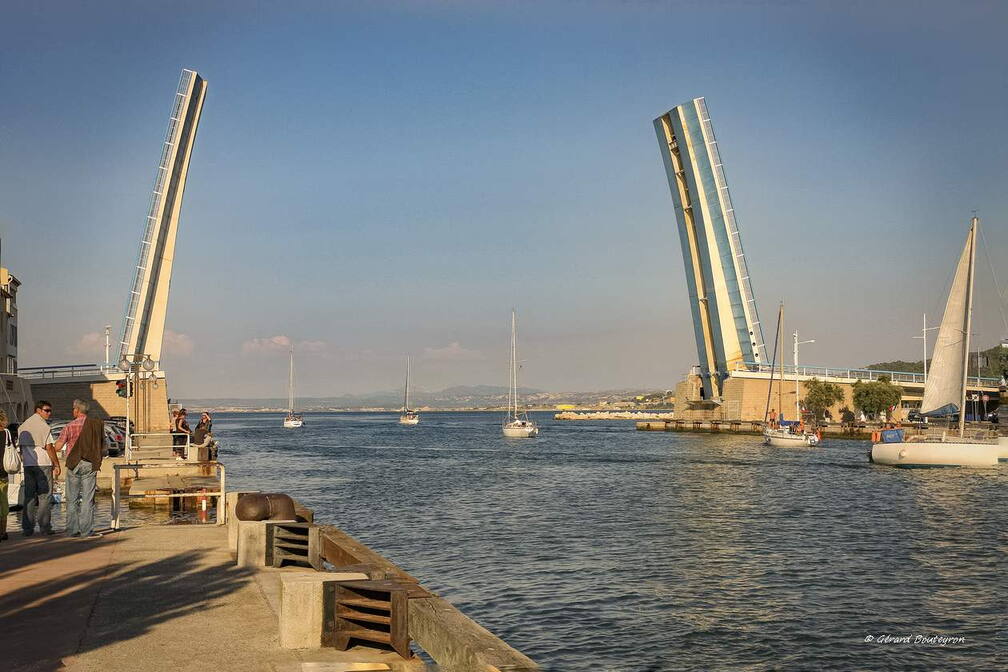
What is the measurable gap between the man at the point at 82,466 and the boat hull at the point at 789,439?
5893 cm

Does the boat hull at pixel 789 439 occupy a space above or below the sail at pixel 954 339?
below

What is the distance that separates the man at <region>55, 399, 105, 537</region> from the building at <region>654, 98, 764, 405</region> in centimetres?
5947

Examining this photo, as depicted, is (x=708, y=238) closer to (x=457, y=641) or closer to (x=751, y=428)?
(x=751, y=428)

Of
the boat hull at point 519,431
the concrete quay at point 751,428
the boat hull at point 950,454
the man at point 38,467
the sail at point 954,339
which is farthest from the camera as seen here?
the boat hull at point 519,431

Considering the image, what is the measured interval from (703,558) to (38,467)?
1258 centimetres

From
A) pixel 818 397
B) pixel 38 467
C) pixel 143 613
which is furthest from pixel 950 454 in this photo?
pixel 818 397

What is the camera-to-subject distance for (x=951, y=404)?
163 ft

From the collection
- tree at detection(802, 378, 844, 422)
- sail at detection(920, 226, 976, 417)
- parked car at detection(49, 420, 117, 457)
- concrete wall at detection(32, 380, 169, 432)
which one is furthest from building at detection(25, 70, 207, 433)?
tree at detection(802, 378, 844, 422)

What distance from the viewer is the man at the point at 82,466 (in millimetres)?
13023

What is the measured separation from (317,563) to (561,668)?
11.0ft

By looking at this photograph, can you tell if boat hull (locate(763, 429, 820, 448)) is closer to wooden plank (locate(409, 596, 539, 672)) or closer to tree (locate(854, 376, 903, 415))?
tree (locate(854, 376, 903, 415))

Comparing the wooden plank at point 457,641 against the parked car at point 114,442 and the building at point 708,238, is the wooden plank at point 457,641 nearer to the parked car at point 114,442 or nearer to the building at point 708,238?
the parked car at point 114,442

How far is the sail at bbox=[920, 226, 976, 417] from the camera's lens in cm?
4797

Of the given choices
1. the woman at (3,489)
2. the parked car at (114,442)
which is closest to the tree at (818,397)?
the parked car at (114,442)
